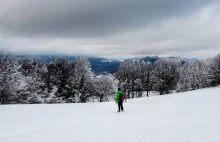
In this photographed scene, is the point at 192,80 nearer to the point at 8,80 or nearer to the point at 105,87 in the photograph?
the point at 105,87

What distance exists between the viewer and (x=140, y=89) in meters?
71.8

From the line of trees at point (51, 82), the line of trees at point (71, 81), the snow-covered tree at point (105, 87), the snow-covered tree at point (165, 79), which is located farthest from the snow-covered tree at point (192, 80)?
the line of trees at point (51, 82)

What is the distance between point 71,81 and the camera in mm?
46875

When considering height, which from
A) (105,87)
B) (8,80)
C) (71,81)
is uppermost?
(8,80)

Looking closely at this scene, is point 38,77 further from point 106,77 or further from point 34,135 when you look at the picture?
point 34,135

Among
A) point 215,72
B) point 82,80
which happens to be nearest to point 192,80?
point 215,72

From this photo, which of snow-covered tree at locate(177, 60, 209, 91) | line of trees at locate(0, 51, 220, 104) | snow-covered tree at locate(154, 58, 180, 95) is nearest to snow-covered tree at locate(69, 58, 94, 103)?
line of trees at locate(0, 51, 220, 104)

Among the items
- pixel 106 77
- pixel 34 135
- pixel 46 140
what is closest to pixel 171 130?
pixel 46 140

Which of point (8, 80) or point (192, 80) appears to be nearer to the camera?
point (8, 80)

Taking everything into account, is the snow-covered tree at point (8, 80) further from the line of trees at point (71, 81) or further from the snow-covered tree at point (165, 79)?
the snow-covered tree at point (165, 79)

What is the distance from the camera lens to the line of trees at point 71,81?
37.9 m

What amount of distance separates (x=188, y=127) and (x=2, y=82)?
33.5m

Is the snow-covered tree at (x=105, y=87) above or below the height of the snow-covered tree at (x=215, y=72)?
below

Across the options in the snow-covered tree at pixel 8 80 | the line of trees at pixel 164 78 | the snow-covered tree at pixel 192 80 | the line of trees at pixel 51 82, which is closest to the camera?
the snow-covered tree at pixel 8 80
